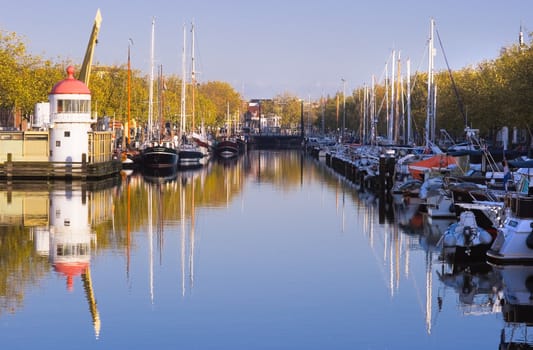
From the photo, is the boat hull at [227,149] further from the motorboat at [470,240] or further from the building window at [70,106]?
the motorboat at [470,240]

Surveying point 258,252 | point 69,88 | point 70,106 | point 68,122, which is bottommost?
point 258,252

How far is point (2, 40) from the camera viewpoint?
81.7 meters

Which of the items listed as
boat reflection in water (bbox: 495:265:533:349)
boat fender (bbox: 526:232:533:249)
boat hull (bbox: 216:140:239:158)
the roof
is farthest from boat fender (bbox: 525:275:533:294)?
boat hull (bbox: 216:140:239:158)

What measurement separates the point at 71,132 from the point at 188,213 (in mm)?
21807

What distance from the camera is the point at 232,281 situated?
90.0ft

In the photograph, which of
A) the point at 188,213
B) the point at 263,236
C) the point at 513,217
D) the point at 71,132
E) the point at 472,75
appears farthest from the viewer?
the point at 472,75

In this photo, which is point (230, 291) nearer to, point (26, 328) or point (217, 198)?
point (26, 328)

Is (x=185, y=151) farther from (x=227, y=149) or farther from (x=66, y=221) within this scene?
(x=66, y=221)

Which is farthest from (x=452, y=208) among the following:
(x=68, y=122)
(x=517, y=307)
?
(x=68, y=122)

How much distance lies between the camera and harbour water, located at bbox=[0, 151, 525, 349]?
817 inches

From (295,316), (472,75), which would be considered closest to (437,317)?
(295,316)

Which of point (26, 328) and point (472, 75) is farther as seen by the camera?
point (472, 75)

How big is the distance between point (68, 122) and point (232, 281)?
135 ft

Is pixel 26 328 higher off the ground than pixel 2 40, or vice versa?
pixel 2 40
